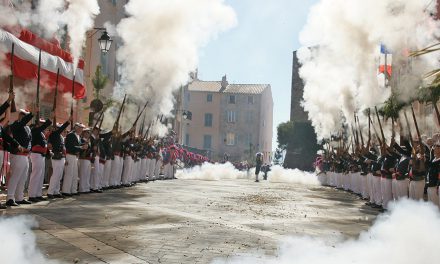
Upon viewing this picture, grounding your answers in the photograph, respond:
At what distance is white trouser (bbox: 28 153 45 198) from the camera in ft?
35.6

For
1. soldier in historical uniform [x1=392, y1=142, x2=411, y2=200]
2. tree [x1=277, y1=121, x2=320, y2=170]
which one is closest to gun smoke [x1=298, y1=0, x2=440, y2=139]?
soldier in historical uniform [x1=392, y1=142, x2=411, y2=200]

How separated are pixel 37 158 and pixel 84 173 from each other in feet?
9.44

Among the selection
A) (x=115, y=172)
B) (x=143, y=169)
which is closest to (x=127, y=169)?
(x=115, y=172)

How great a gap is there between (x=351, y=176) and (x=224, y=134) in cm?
5038

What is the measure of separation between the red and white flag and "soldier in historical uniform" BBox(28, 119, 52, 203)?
216cm

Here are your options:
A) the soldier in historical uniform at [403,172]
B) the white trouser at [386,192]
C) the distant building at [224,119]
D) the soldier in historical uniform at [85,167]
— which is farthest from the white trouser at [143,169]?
the distant building at [224,119]

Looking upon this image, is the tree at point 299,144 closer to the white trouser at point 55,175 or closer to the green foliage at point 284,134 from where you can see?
the green foliage at point 284,134

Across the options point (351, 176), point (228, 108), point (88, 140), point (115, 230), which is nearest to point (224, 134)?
point (228, 108)

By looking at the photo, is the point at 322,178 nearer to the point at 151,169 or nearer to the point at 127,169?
the point at 151,169

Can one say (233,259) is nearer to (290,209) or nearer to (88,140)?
(290,209)

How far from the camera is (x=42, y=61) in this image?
15.0 meters

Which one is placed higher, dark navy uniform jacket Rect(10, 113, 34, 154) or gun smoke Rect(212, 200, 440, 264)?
dark navy uniform jacket Rect(10, 113, 34, 154)

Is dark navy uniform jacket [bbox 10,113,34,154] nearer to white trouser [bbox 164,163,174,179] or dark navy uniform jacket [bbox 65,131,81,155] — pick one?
dark navy uniform jacket [bbox 65,131,81,155]

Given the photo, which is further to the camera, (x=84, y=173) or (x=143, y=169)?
(x=143, y=169)
